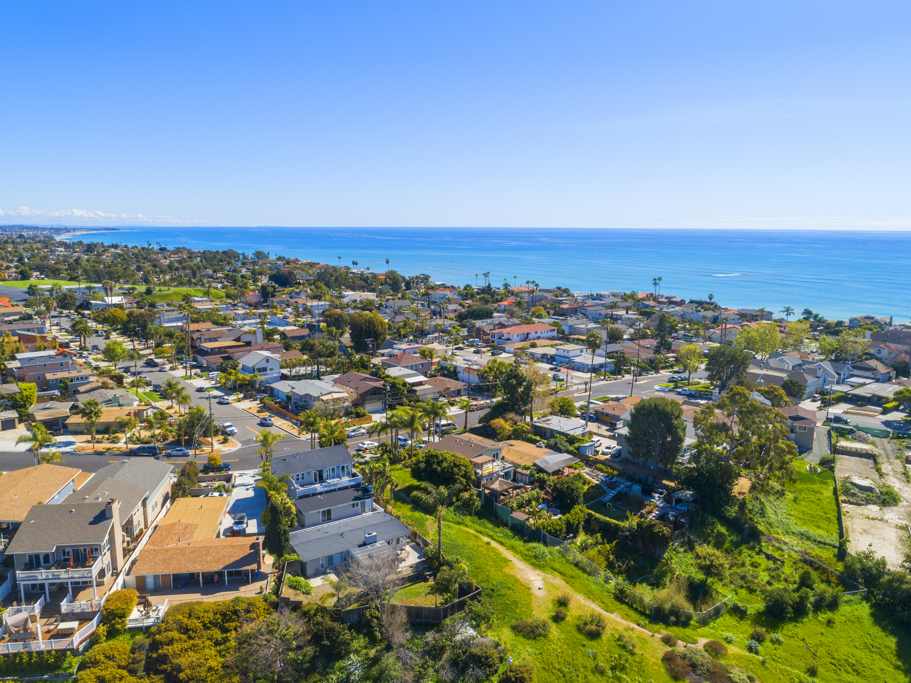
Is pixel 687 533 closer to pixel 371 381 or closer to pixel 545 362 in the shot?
pixel 371 381

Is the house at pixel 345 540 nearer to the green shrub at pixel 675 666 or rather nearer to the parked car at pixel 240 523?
the parked car at pixel 240 523

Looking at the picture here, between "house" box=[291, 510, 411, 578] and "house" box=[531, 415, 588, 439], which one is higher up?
"house" box=[291, 510, 411, 578]

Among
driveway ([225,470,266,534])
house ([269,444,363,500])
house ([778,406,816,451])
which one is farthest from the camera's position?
house ([778,406,816,451])

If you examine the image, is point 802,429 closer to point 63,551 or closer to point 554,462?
point 554,462

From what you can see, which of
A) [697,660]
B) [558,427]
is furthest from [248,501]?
[697,660]

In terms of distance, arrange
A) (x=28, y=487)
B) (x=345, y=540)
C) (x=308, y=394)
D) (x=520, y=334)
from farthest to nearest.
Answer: (x=520, y=334), (x=308, y=394), (x=28, y=487), (x=345, y=540)

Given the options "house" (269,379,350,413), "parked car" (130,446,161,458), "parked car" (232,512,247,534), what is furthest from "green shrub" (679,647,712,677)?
"parked car" (130,446,161,458)

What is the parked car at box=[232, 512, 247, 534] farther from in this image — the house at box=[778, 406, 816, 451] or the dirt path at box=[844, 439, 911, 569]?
the house at box=[778, 406, 816, 451]

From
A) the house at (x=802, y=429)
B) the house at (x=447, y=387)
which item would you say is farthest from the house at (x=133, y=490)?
the house at (x=802, y=429)
